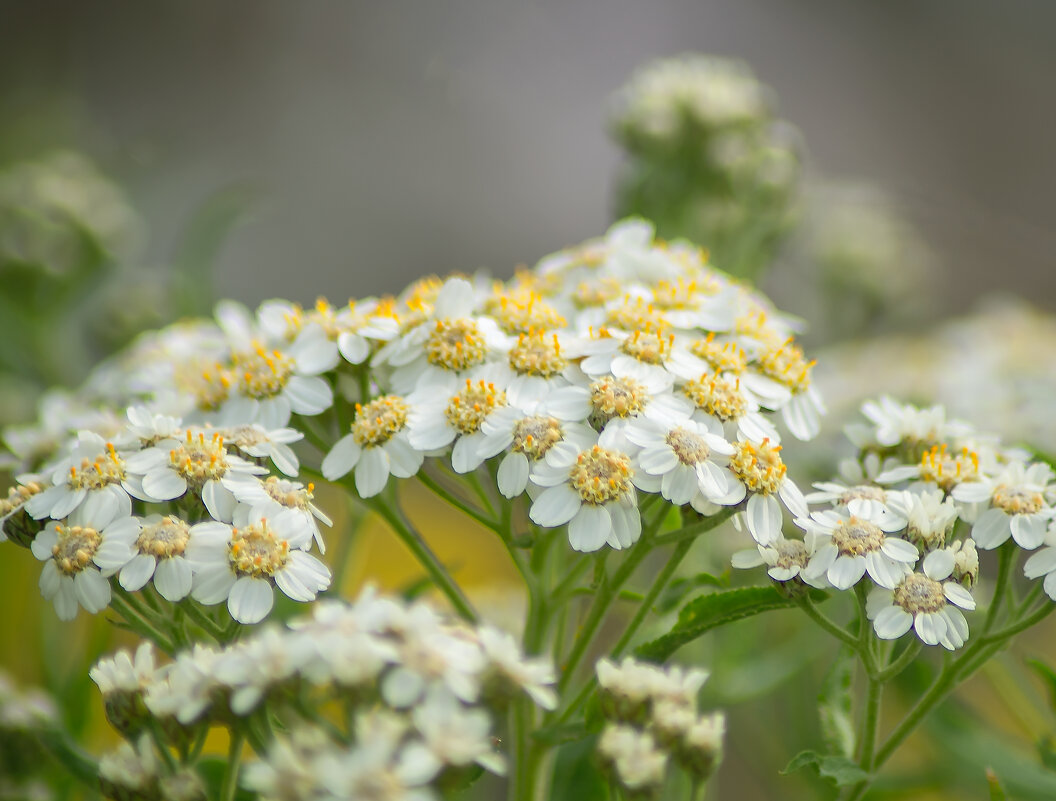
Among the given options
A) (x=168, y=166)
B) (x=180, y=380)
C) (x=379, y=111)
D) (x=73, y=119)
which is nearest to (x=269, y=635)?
(x=180, y=380)

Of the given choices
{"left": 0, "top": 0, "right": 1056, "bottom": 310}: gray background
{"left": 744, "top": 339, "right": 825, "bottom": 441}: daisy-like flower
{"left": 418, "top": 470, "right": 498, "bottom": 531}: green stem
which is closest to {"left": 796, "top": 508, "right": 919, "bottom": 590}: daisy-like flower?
{"left": 744, "top": 339, "right": 825, "bottom": 441}: daisy-like flower

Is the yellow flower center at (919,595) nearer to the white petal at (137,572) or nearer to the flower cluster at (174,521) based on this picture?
the flower cluster at (174,521)

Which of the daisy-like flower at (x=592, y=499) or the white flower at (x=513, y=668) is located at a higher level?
the daisy-like flower at (x=592, y=499)

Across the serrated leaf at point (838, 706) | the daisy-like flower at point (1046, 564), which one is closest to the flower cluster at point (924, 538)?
the daisy-like flower at point (1046, 564)

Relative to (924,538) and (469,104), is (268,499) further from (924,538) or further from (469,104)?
(469,104)

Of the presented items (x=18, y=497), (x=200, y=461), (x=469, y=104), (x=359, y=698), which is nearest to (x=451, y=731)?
(x=359, y=698)

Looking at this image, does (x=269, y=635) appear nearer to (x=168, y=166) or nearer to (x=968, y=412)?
(x=968, y=412)
